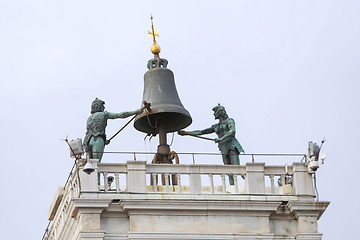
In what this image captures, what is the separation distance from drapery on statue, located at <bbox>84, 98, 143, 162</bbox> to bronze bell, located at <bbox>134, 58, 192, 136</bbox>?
0.73m

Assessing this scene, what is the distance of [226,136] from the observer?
48.0 m

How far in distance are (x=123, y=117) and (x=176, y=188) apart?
10.0 feet

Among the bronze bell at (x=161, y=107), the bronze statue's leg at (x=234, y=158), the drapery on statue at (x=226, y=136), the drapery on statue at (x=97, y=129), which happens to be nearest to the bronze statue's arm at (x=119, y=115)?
the drapery on statue at (x=97, y=129)

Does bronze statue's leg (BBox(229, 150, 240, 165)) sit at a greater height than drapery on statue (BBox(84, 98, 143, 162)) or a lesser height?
lesser

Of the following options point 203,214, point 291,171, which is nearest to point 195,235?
point 203,214

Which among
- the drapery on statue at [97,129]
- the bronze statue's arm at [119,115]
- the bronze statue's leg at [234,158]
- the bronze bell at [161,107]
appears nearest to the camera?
the drapery on statue at [97,129]

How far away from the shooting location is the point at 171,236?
4453 centimetres

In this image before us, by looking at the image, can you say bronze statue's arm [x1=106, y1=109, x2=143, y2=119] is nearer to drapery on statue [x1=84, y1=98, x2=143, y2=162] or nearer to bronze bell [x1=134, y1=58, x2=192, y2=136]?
drapery on statue [x1=84, y1=98, x2=143, y2=162]

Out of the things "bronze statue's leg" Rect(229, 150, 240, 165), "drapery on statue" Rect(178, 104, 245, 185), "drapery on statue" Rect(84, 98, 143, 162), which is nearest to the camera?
"drapery on statue" Rect(84, 98, 143, 162)

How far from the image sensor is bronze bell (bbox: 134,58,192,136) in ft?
157

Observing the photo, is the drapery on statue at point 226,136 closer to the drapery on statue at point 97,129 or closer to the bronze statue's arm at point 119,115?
the bronze statue's arm at point 119,115

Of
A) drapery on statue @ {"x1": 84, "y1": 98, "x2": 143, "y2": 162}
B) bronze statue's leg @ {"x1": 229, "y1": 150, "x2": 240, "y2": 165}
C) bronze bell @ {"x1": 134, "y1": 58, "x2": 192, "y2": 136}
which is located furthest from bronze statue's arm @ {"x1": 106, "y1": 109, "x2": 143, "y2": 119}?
bronze statue's leg @ {"x1": 229, "y1": 150, "x2": 240, "y2": 165}

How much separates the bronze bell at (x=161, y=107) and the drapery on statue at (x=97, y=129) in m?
0.73

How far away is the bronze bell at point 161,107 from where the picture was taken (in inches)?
1889
